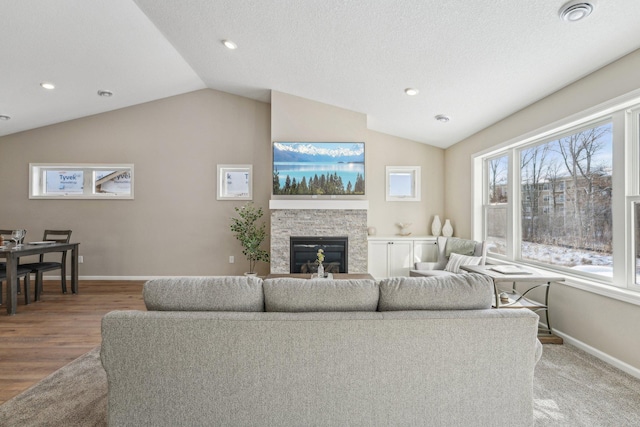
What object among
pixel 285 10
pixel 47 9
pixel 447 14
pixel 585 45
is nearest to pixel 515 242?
pixel 585 45

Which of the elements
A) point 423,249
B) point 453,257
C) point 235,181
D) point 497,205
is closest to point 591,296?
point 453,257

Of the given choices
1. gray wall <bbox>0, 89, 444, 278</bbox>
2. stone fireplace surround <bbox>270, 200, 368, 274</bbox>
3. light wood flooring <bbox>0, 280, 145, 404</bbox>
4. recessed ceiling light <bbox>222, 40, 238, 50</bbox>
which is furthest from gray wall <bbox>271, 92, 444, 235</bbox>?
light wood flooring <bbox>0, 280, 145, 404</bbox>

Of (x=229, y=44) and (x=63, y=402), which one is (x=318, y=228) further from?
(x=63, y=402)

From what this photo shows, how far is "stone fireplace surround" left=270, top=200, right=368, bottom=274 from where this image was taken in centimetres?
474

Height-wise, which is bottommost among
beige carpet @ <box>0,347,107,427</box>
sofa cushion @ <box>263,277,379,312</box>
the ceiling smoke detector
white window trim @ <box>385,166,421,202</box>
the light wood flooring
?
the light wood flooring

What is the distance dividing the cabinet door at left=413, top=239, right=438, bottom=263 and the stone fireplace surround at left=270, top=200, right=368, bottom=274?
0.90m

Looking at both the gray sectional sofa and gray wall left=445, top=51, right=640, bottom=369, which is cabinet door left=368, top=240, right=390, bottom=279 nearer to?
gray wall left=445, top=51, right=640, bottom=369

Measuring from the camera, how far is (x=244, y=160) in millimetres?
5430

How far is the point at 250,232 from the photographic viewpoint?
5.15m

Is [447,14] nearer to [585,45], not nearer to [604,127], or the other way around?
[585,45]

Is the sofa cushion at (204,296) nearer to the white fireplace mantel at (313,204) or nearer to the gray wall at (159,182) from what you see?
the white fireplace mantel at (313,204)

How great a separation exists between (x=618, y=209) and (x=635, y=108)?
2.61 ft

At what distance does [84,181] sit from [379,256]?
5488 mm

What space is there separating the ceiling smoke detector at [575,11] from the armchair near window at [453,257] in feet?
8.23
